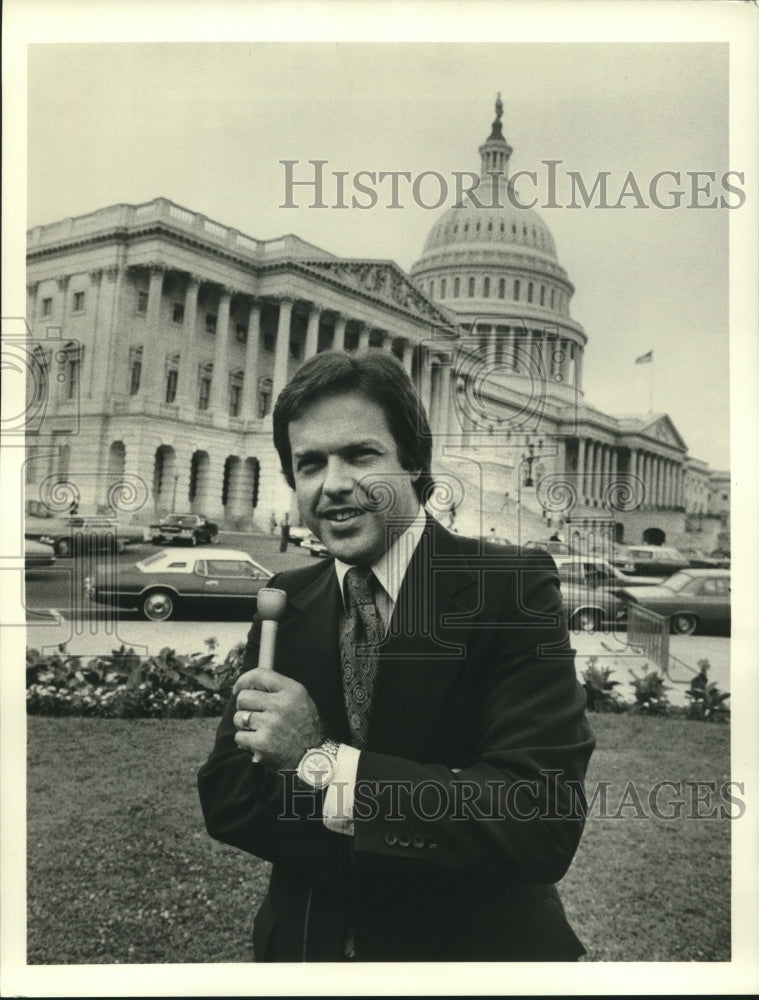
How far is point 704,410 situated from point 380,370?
5.90 ft

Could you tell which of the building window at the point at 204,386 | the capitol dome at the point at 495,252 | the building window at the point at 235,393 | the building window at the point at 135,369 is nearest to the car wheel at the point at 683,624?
the capitol dome at the point at 495,252

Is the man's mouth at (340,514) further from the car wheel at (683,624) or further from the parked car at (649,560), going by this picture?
the car wheel at (683,624)

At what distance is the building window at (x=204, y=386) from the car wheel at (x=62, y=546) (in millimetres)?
982

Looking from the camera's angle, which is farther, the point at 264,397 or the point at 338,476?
the point at 264,397

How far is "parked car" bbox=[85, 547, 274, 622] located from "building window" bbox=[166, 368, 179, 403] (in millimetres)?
823

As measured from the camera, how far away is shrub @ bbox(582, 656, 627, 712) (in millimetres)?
4152

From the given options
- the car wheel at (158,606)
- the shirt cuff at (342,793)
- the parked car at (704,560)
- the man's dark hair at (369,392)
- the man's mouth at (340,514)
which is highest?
the man's dark hair at (369,392)

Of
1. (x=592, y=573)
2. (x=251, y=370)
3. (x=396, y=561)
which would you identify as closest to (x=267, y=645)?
(x=396, y=561)

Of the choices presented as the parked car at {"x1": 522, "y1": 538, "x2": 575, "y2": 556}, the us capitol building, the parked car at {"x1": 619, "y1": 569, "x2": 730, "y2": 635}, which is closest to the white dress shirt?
the us capitol building

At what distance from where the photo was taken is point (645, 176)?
166 inches

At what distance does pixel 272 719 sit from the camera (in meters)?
2.97

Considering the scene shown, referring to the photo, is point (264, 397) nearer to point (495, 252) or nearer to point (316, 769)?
point (495, 252)

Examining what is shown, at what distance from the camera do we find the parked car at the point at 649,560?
418 cm

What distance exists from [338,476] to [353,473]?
6 centimetres
